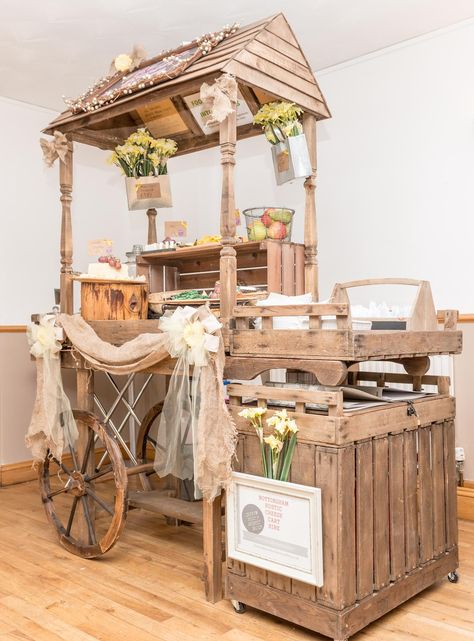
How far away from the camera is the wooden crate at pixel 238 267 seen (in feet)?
10.0

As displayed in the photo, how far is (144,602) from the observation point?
102 inches

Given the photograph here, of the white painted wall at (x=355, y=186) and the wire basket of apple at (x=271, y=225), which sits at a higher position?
the white painted wall at (x=355, y=186)

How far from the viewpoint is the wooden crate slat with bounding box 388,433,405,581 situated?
2.38 m

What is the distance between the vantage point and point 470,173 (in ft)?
11.8

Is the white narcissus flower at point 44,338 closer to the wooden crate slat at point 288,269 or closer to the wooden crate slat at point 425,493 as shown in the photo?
the wooden crate slat at point 288,269

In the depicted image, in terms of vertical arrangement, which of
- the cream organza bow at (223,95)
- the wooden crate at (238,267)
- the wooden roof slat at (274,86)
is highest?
the wooden roof slat at (274,86)

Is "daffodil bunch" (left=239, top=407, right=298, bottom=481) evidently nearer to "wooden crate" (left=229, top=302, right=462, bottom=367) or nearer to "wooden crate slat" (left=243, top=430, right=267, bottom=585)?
"wooden crate slat" (left=243, top=430, right=267, bottom=585)

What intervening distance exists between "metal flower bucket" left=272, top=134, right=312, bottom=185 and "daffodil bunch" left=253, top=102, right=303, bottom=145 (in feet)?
0.11

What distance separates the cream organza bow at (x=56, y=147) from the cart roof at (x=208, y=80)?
0.05m

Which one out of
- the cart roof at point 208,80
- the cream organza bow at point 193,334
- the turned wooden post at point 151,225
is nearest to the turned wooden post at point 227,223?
the cream organza bow at point 193,334

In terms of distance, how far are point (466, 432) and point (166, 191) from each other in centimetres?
215

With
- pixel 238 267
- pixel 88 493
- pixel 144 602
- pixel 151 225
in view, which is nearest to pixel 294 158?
pixel 238 267

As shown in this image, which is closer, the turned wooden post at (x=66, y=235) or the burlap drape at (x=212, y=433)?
the burlap drape at (x=212, y=433)

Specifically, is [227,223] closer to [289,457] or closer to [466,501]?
[289,457]
